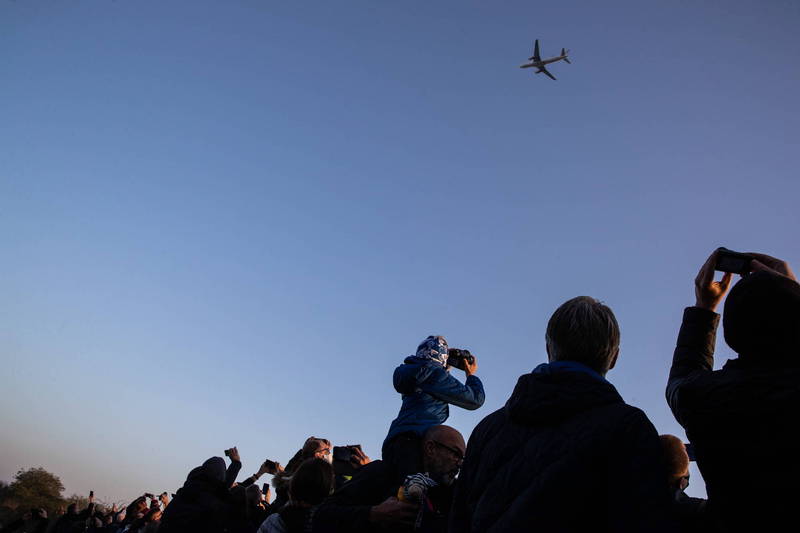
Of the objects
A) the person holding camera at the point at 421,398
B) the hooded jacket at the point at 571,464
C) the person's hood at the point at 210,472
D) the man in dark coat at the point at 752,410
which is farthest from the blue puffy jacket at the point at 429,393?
the person's hood at the point at 210,472

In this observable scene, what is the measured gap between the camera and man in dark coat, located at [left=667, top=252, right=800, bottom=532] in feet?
6.51

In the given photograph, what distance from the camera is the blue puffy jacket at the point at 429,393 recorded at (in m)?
4.54

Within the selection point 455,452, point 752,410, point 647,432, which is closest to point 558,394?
point 647,432

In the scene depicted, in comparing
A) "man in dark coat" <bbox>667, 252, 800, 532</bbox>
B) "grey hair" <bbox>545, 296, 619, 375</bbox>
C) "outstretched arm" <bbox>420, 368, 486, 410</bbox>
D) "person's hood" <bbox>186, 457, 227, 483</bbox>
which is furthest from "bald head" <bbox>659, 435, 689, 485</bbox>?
"person's hood" <bbox>186, 457, 227, 483</bbox>

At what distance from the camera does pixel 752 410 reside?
208cm

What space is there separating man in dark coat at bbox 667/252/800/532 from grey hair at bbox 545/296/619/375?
1.08ft

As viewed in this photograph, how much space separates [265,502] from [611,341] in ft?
21.2

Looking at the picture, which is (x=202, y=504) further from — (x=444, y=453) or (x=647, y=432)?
(x=647, y=432)

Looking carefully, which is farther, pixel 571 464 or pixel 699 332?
pixel 699 332

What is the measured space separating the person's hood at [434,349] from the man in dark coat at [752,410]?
244 centimetres

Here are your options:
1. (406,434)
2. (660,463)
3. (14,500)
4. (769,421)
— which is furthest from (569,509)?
(14,500)

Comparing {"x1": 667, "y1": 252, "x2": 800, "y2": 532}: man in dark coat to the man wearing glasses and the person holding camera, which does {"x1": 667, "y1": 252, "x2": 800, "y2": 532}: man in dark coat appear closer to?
the man wearing glasses

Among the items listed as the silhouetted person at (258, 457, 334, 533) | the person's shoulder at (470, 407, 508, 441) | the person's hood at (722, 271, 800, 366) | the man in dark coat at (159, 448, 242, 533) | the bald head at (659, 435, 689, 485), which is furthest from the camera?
the man in dark coat at (159, 448, 242, 533)

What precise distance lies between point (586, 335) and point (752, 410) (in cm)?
67
